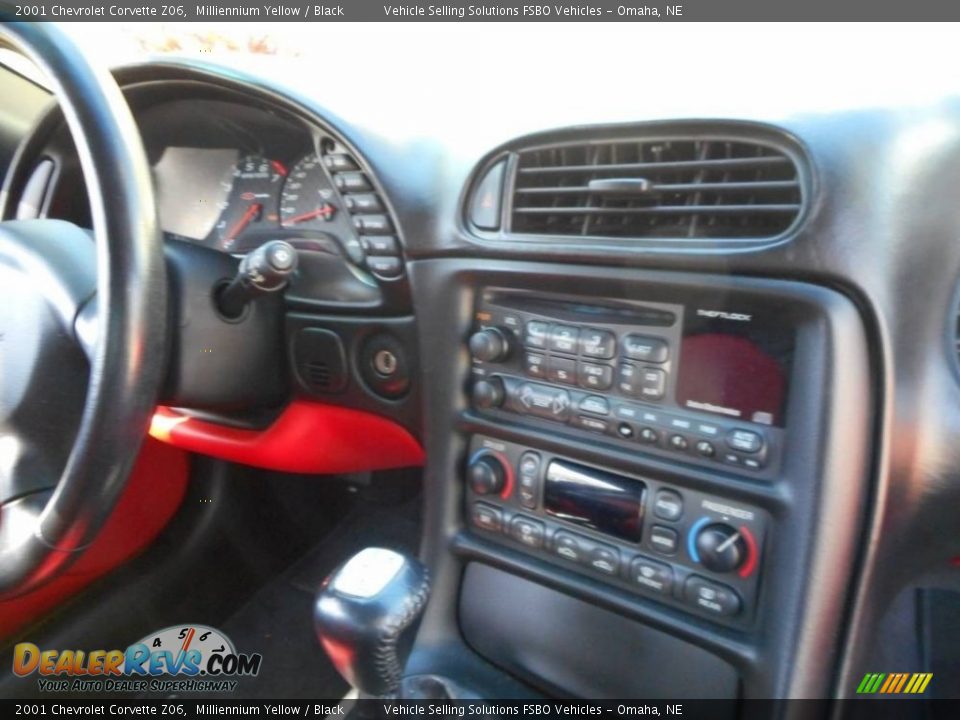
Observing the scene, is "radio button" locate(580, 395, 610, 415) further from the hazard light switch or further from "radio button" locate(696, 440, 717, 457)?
the hazard light switch

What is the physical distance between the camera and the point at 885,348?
908 mm

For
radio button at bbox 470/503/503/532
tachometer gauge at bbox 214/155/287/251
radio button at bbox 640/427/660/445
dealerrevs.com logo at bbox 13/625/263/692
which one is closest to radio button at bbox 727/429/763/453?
radio button at bbox 640/427/660/445

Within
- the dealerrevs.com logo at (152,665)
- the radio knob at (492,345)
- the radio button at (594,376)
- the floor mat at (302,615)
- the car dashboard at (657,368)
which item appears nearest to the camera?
the car dashboard at (657,368)

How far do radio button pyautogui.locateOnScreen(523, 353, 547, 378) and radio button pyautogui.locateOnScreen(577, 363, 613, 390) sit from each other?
68mm

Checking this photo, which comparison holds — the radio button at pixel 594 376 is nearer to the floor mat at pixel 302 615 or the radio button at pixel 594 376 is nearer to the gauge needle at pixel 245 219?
the gauge needle at pixel 245 219

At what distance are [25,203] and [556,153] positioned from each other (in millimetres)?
1326

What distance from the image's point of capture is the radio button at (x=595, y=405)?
113 centimetres

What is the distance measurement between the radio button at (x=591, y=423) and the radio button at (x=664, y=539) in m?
0.16

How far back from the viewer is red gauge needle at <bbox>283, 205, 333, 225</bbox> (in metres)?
1.57

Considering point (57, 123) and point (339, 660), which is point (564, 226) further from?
point (57, 123)

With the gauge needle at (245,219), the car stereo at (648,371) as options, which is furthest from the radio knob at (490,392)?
the gauge needle at (245,219)

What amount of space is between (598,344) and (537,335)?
0.36 feet

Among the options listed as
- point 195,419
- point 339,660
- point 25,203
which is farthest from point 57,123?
point 339,660

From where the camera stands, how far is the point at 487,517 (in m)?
1.31
